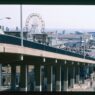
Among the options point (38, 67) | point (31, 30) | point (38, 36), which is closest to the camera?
point (38, 67)

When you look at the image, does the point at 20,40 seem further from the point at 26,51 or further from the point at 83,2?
the point at 83,2

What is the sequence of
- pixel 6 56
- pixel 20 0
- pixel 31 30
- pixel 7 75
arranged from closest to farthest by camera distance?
1. pixel 20 0
2. pixel 6 56
3. pixel 31 30
4. pixel 7 75

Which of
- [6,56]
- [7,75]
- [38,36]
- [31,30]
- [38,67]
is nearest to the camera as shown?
[6,56]

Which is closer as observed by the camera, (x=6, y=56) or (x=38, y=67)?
(x=6, y=56)

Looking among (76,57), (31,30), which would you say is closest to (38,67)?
(76,57)

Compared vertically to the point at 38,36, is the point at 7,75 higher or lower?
lower

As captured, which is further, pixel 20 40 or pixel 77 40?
pixel 77 40

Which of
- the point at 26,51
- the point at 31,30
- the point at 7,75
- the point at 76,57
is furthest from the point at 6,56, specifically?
the point at 7,75

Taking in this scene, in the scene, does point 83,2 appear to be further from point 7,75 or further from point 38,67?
point 7,75

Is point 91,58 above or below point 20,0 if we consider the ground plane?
below
